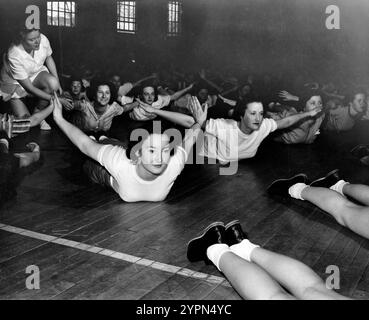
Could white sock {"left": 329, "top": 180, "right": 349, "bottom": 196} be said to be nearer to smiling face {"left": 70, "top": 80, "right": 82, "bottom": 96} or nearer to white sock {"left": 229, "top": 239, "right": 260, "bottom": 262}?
white sock {"left": 229, "top": 239, "right": 260, "bottom": 262}

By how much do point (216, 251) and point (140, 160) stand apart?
119 cm

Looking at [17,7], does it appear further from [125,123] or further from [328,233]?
[328,233]

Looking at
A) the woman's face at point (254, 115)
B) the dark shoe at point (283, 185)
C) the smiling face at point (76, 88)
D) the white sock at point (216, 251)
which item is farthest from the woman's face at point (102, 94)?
the white sock at point (216, 251)

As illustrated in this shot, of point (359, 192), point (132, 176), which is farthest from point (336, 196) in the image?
Answer: point (132, 176)

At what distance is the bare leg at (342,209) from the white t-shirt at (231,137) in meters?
1.51

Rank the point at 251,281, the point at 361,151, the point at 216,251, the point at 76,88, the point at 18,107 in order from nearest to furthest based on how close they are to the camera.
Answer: the point at 251,281 < the point at 216,251 < the point at 361,151 < the point at 18,107 < the point at 76,88

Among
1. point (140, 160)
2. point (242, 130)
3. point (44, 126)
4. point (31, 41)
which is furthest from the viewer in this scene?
point (44, 126)

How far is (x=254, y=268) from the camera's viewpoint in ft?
6.73

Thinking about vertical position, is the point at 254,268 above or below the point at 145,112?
below

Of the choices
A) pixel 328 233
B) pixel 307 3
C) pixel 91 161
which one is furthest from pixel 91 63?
pixel 328 233

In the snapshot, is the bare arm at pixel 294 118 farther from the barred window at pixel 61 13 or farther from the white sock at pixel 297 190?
the barred window at pixel 61 13

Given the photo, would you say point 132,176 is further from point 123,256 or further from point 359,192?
point 359,192
